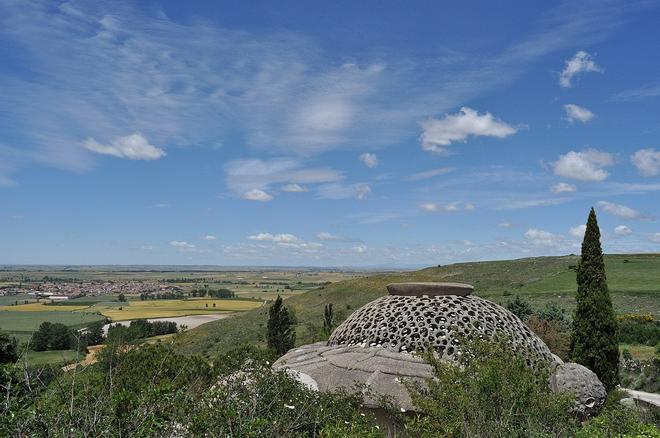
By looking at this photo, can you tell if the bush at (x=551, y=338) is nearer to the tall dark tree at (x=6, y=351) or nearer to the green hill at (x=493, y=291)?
the green hill at (x=493, y=291)

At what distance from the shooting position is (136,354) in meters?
16.1

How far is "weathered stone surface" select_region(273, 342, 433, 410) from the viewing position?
11.9 meters

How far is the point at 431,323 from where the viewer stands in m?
14.9

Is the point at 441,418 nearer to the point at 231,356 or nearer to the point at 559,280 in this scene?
the point at 231,356

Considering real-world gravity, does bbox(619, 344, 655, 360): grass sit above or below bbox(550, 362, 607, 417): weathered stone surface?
below

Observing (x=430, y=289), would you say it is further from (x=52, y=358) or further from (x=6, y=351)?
(x=52, y=358)

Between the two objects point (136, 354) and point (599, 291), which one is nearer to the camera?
point (136, 354)

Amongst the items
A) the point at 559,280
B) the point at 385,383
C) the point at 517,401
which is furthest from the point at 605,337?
the point at 559,280

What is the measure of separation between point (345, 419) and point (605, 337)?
14447 millimetres

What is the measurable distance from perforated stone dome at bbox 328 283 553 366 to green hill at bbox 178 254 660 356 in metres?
15.1

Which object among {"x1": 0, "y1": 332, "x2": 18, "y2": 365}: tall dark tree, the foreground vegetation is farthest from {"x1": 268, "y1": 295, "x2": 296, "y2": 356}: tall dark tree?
the foreground vegetation

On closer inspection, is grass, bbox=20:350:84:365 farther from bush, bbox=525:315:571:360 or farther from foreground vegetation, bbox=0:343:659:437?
bush, bbox=525:315:571:360

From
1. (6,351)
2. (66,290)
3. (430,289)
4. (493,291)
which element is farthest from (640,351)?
(66,290)

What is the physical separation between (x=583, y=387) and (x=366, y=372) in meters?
6.83
